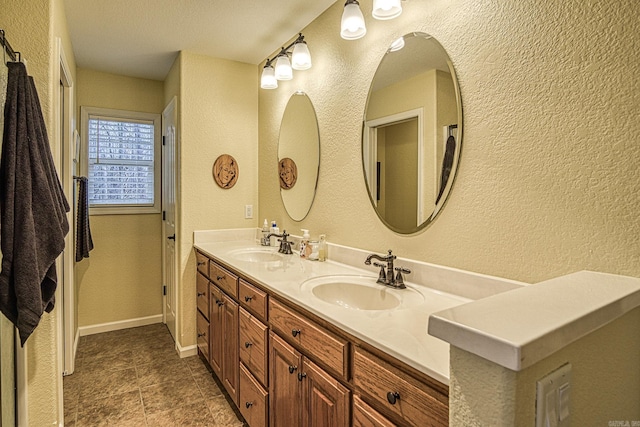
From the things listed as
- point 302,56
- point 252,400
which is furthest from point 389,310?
point 302,56

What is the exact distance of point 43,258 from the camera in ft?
4.83

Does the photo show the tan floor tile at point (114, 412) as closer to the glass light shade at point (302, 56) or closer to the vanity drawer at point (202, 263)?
the vanity drawer at point (202, 263)

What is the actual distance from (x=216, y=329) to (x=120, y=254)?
5.81 feet

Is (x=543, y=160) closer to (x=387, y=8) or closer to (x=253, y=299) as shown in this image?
(x=387, y=8)

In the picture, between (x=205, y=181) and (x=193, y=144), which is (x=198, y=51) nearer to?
(x=193, y=144)

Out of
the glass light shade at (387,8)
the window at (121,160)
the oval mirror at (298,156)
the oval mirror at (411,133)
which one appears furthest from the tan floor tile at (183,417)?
the glass light shade at (387,8)

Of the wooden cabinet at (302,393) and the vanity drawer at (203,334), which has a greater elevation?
the wooden cabinet at (302,393)

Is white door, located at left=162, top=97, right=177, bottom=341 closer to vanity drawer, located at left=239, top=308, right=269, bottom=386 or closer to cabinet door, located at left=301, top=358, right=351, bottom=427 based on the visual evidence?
vanity drawer, located at left=239, top=308, right=269, bottom=386

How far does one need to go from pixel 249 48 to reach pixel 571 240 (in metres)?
2.57

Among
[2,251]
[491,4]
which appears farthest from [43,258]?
[491,4]

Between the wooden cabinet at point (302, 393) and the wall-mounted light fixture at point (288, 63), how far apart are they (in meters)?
1.60

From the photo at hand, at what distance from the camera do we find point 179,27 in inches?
98.5

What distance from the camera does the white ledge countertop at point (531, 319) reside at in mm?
540

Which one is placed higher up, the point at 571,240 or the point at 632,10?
the point at 632,10
